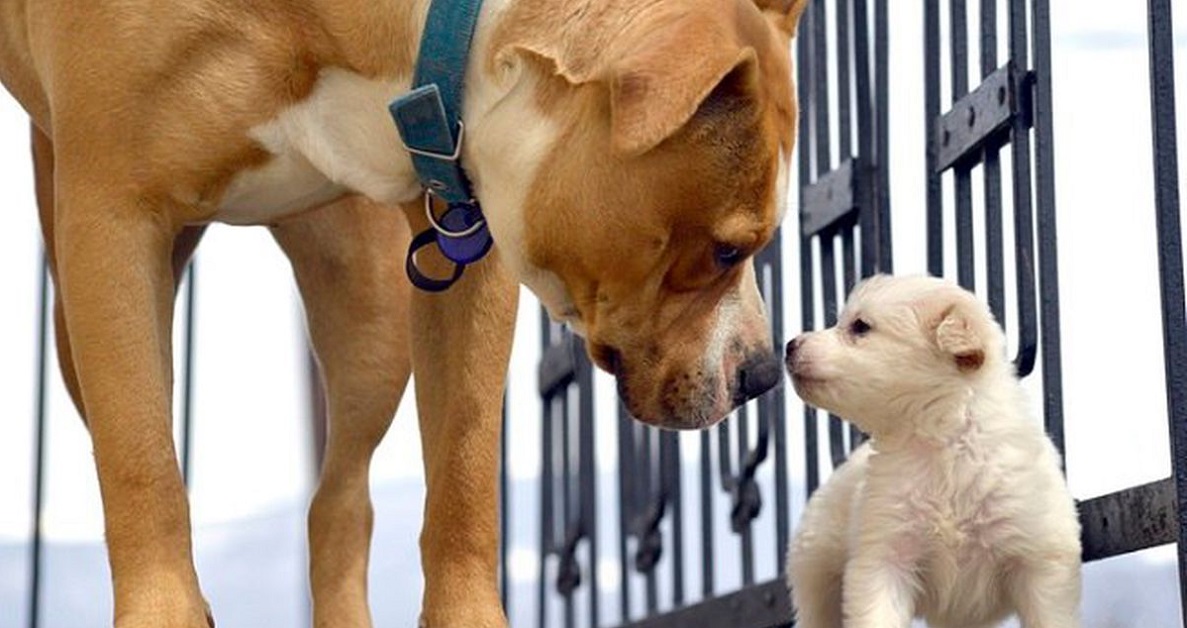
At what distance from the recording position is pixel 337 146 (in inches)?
126

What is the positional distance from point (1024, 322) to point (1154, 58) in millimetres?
560

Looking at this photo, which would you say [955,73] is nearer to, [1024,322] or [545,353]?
[1024,322]

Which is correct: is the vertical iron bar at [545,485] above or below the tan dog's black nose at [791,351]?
below

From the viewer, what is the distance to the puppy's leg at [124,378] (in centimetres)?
317

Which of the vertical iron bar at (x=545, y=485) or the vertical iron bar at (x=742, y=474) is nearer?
the vertical iron bar at (x=742, y=474)

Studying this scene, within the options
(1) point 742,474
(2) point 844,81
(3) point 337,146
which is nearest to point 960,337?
(3) point 337,146

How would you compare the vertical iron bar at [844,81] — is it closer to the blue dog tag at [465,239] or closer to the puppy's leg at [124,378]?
the blue dog tag at [465,239]

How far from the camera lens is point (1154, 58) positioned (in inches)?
120

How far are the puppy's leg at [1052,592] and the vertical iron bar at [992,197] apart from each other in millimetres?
556

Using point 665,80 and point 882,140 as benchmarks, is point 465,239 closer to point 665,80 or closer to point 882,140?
point 665,80

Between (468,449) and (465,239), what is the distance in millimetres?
376

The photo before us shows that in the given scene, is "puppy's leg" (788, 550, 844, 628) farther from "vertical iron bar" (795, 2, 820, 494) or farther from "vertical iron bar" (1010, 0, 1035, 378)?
"vertical iron bar" (795, 2, 820, 494)

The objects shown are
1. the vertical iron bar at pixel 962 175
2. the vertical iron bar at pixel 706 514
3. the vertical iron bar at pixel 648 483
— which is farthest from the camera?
the vertical iron bar at pixel 648 483

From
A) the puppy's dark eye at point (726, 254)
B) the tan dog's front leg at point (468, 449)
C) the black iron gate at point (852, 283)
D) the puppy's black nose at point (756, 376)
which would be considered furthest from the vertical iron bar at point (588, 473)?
the puppy's dark eye at point (726, 254)
